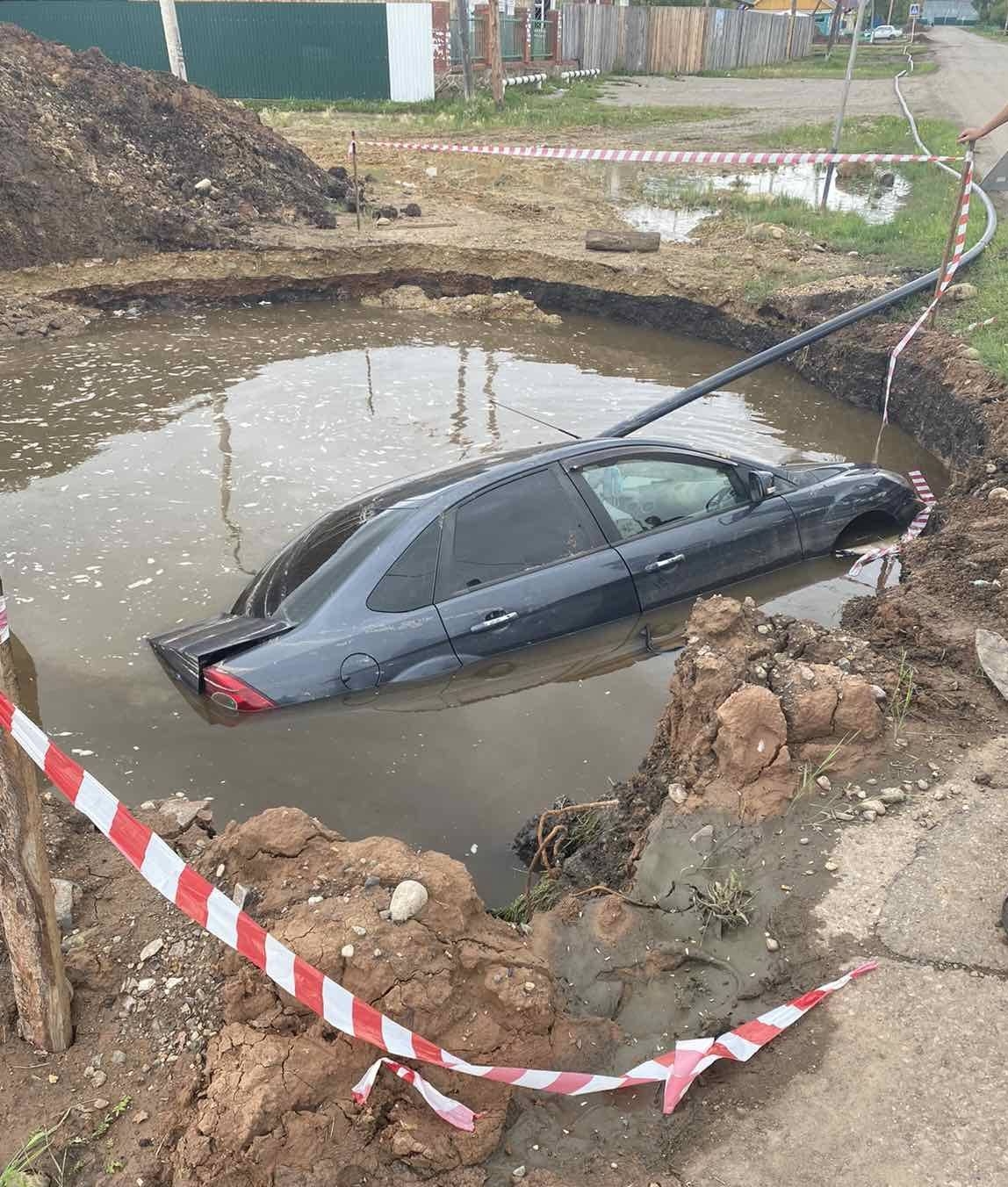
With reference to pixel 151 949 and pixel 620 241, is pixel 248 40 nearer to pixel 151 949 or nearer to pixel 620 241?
pixel 620 241

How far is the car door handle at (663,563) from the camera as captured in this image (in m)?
6.03

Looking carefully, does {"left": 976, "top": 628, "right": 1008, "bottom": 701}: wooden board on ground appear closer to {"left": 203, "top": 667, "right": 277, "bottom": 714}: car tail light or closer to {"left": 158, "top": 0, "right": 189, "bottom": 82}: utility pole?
{"left": 203, "top": 667, "right": 277, "bottom": 714}: car tail light

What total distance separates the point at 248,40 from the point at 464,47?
20.3 feet

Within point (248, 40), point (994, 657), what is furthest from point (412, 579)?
point (248, 40)

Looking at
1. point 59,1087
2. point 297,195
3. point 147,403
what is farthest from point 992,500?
point 297,195

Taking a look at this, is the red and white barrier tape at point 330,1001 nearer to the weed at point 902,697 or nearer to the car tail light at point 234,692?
the weed at point 902,697

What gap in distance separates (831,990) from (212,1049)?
6.54 ft

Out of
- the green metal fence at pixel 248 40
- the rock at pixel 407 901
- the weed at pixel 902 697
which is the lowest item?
the weed at pixel 902 697

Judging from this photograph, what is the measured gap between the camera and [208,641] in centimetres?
526

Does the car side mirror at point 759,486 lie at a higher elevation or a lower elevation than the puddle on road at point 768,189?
higher

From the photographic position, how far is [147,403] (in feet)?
35.0

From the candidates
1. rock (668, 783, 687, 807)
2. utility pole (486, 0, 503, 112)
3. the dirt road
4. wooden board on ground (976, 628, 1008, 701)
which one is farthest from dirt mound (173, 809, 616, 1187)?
utility pole (486, 0, 503, 112)

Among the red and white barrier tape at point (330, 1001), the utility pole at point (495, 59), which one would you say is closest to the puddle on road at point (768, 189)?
the utility pole at point (495, 59)

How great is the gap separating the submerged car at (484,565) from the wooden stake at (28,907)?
2.12 m
